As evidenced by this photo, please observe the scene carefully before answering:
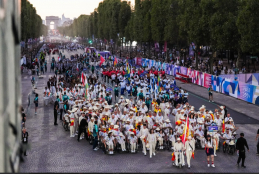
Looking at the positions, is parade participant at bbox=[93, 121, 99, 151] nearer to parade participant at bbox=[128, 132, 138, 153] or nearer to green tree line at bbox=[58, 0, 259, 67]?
parade participant at bbox=[128, 132, 138, 153]

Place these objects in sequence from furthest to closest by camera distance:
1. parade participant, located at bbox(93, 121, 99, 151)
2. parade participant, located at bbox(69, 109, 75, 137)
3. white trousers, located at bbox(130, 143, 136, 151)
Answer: parade participant, located at bbox(69, 109, 75, 137) < parade participant, located at bbox(93, 121, 99, 151) < white trousers, located at bbox(130, 143, 136, 151)

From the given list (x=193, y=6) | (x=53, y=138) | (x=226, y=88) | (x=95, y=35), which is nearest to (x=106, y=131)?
(x=53, y=138)

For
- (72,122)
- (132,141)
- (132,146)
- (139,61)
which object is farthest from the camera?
(139,61)

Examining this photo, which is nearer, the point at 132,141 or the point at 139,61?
the point at 132,141

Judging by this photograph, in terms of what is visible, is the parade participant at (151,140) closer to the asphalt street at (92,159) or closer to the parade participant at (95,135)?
the asphalt street at (92,159)

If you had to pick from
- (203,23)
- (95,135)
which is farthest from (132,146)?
(203,23)

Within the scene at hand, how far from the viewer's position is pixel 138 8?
7675 cm

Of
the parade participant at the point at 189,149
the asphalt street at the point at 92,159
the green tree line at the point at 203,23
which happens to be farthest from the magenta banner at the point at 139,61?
the parade participant at the point at 189,149

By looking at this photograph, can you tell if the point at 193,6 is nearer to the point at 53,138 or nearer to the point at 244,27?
the point at 244,27

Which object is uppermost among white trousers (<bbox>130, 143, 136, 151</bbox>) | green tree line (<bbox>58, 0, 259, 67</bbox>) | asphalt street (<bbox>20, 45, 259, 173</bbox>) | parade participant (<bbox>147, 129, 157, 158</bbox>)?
green tree line (<bbox>58, 0, 259, 67</bbox>)

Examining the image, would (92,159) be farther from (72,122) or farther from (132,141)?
(72,122)

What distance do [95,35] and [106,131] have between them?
13610 cm

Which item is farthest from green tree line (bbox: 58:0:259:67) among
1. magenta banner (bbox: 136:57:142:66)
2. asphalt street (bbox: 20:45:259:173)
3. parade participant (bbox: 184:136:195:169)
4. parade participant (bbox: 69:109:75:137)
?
parade participant (bbox: 184:136:195:169)

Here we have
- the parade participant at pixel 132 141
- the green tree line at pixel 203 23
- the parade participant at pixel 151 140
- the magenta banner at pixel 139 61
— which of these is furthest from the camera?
the magenta banner at pixel 139 61
